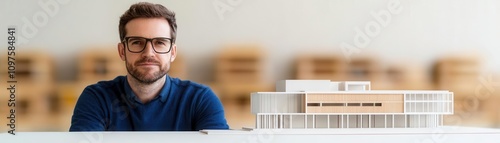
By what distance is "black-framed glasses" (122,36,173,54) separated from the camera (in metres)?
1.90

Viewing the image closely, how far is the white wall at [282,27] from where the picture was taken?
2809mm

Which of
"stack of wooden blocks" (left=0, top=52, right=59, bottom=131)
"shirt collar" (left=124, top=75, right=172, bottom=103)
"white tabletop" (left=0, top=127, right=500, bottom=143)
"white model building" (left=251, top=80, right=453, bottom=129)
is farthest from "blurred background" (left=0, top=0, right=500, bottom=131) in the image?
"white tabletop" (left=0, top=127, right=500, bottom=143)

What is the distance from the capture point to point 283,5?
289cm

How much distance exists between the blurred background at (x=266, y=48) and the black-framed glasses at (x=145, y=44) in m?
0.83

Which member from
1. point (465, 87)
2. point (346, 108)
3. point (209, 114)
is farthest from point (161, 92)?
point (465, 87)

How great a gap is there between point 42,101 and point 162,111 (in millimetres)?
985

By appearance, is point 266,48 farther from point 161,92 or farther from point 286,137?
point 286,137

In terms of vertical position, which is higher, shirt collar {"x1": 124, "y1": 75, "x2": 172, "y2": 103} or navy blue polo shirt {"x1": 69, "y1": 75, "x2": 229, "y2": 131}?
shirt collar {"x1": 124, "y1": 75, "x2": 172, "y2": 103}

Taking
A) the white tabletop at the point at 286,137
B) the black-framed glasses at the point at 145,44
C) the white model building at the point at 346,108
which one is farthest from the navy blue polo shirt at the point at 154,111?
the white tabletop at the point at 286,137

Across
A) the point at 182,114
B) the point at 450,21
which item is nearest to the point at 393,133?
the point at 182,114

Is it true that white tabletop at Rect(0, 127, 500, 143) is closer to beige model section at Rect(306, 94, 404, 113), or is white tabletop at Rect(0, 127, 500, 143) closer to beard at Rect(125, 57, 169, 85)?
beige model section at Rect(306, 94, 404, 113)

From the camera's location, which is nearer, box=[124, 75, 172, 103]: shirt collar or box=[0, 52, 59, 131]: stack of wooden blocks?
box=[124, 75, 172, 103]: shirt collar

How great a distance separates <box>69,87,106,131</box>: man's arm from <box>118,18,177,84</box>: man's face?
0.14 metres

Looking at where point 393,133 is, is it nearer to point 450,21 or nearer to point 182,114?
point 182,114
